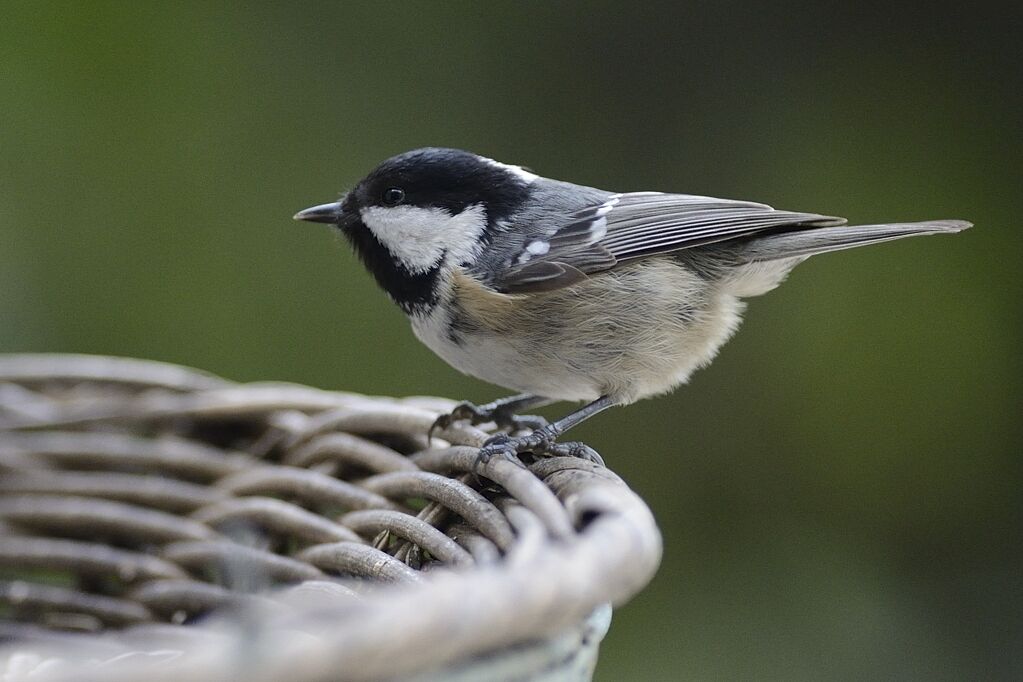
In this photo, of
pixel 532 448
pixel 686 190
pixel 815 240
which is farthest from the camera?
pixel 686 190

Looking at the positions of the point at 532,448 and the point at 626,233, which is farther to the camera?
the point at 626,233

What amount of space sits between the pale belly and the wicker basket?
9cm

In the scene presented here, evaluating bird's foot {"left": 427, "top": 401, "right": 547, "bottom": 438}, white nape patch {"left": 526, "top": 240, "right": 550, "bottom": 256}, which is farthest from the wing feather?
bird's foot {"left": 427, "top": 401, "right": 547, "bottom": 438}

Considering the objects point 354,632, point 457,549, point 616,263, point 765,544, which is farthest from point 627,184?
point 354,632

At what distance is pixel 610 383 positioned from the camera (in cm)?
114

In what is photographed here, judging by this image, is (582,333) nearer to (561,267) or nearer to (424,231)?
(561,267)

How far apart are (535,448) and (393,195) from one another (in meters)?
0.41

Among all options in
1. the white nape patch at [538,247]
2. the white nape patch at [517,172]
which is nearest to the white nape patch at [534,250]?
the white nape patch at [538,247]

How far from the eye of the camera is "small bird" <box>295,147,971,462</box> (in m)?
1.10

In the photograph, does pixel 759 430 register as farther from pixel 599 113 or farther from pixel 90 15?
pixel 90 15

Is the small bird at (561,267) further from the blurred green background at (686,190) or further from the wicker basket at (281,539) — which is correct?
the blurred green background at (686,190)

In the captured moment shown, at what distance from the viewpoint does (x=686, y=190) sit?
207 centimetres

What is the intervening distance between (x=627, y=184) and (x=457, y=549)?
148cm

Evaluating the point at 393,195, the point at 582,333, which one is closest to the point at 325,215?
the point at 393,195
